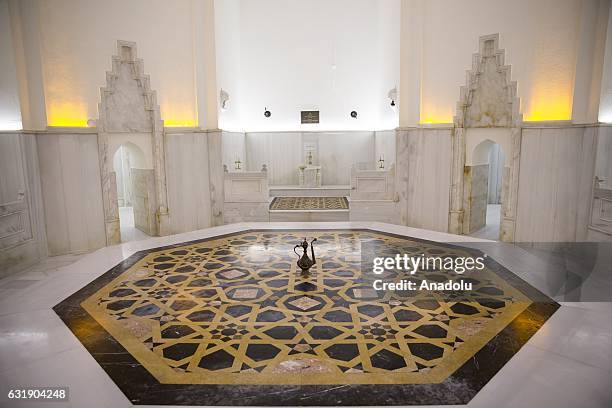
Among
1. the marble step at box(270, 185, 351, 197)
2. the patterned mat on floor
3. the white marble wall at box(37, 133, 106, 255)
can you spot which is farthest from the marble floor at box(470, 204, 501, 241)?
the white marble wall at box(37, 133, 106, 255)

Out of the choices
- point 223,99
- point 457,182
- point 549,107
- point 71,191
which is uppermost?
point 223,99

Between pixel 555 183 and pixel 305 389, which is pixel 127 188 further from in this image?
pixel 305 389

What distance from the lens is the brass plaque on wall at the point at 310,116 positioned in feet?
46.8

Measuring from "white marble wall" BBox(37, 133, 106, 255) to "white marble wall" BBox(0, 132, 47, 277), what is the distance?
0.69ft

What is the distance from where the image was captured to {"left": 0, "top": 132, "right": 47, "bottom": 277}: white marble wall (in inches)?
280

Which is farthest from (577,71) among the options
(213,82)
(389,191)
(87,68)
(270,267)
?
(87,68)

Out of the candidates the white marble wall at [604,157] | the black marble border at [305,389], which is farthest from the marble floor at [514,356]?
the white marble wall at [604,157]

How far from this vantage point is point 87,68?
866 cm

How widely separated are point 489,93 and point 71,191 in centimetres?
889

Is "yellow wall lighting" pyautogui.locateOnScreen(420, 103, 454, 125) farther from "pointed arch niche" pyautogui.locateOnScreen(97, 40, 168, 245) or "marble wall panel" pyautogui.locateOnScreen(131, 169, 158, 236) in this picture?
"marble wall panel" pyautogui.locateOnScreen(131, 169, 158, 236)

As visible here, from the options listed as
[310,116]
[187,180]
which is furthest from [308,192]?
[187,180]

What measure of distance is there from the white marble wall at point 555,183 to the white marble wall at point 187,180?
6.92m

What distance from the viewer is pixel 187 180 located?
983 centimetres

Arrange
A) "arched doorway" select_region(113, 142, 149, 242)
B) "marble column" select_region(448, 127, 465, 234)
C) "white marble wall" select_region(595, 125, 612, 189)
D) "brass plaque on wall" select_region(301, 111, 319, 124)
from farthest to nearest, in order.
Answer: "brass plaque on wall" select_region(301, 111, 319, 124)
"arched doorway" select_region(113, 142, 149, 242)
"marble column" select_region(448, 127, 465, 234)
"white marble wall" select_region(595, 125, 612, 189)
